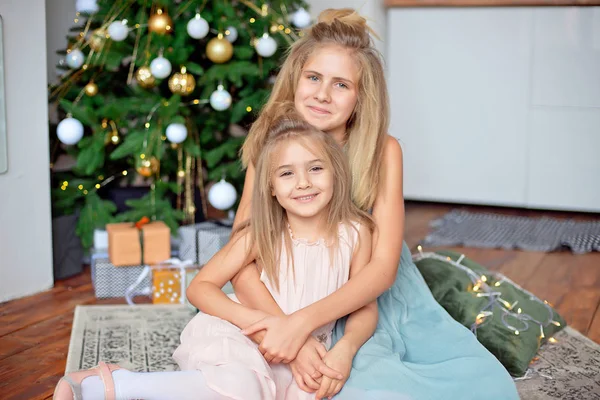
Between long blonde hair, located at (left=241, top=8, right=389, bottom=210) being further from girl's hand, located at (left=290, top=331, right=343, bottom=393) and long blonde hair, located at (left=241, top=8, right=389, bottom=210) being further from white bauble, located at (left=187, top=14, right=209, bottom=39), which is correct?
A: white bauble, located at (left=187, top=14, right=209, bottom=39)

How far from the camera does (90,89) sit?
248cm

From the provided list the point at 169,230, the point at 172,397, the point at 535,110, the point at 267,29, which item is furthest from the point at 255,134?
the point at 535,110

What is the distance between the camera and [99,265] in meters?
2.35

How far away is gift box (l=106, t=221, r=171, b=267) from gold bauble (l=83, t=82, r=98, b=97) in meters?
0.43

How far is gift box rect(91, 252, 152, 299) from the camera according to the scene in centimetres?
235

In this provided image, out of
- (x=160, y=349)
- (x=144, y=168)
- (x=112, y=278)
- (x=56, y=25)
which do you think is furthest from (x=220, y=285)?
(x=56, y=25)

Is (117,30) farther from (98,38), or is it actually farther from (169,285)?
(169,285)

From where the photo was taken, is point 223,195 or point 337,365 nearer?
point 337,365

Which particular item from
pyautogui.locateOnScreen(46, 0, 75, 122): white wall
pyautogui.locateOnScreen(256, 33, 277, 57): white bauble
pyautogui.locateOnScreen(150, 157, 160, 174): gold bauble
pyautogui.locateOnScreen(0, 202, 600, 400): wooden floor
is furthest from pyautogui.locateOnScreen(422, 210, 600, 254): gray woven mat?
pyautogui.locateOnScreen(46, 0, 75, 122): white wall

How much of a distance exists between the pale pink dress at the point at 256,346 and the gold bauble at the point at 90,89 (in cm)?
111

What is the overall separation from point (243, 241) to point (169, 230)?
0.85 meters

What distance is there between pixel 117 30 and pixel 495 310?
1.38m

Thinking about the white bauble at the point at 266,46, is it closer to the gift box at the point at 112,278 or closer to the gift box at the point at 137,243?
the gift box at the point at 137,243

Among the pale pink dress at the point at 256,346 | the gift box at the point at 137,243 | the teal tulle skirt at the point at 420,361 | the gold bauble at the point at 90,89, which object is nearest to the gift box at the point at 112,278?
the gift box at the point at 137,243
